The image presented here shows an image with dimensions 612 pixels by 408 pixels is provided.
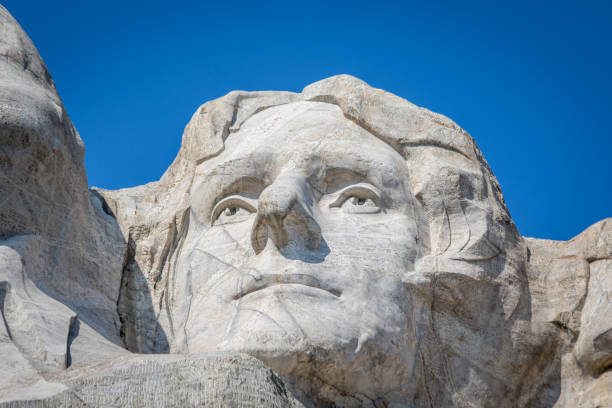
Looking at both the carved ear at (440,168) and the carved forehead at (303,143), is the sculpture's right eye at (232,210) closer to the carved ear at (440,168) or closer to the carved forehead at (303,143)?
the carved forehead at (303,143)

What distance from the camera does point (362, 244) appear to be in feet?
20.2

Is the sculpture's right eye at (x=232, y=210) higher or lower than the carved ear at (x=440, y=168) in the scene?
lower

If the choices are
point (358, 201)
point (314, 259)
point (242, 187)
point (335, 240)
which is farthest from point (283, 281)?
point (242, 187)

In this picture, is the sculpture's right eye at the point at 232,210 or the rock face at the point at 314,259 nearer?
the rock face at the point at 314,259

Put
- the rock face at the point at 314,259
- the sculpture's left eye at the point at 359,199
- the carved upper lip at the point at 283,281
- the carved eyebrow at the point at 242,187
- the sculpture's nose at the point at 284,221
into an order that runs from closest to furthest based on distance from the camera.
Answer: the rock face at the point at 314,259, the carved upper lip at the point at 283,281, the sculpture's nose at the point at 284,221, the sculpture's left eye at the point at 359,199, the carved eyebrow at the point at 242,187

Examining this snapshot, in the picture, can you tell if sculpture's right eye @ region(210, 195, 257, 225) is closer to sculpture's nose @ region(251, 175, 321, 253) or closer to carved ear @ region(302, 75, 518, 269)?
sculpture's nose @ region(251, 175, 321, 253)

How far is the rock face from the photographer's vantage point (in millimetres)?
5633

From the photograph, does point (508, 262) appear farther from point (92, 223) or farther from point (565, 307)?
point (92, 223)

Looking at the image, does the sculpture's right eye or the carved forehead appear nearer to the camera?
the carved forehead

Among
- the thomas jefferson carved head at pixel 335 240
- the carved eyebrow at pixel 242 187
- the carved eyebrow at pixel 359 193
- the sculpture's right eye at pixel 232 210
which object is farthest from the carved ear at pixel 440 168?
the sculpture's right eye at pixel 232 210

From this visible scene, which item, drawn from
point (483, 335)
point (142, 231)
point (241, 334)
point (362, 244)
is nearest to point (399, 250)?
point (362, 244)

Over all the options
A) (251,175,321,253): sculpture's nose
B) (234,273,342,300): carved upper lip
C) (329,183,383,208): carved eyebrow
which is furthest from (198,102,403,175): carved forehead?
(234,273,342,300): carved upper lip

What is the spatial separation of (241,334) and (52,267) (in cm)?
103

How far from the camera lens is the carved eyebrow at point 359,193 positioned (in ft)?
21.0
